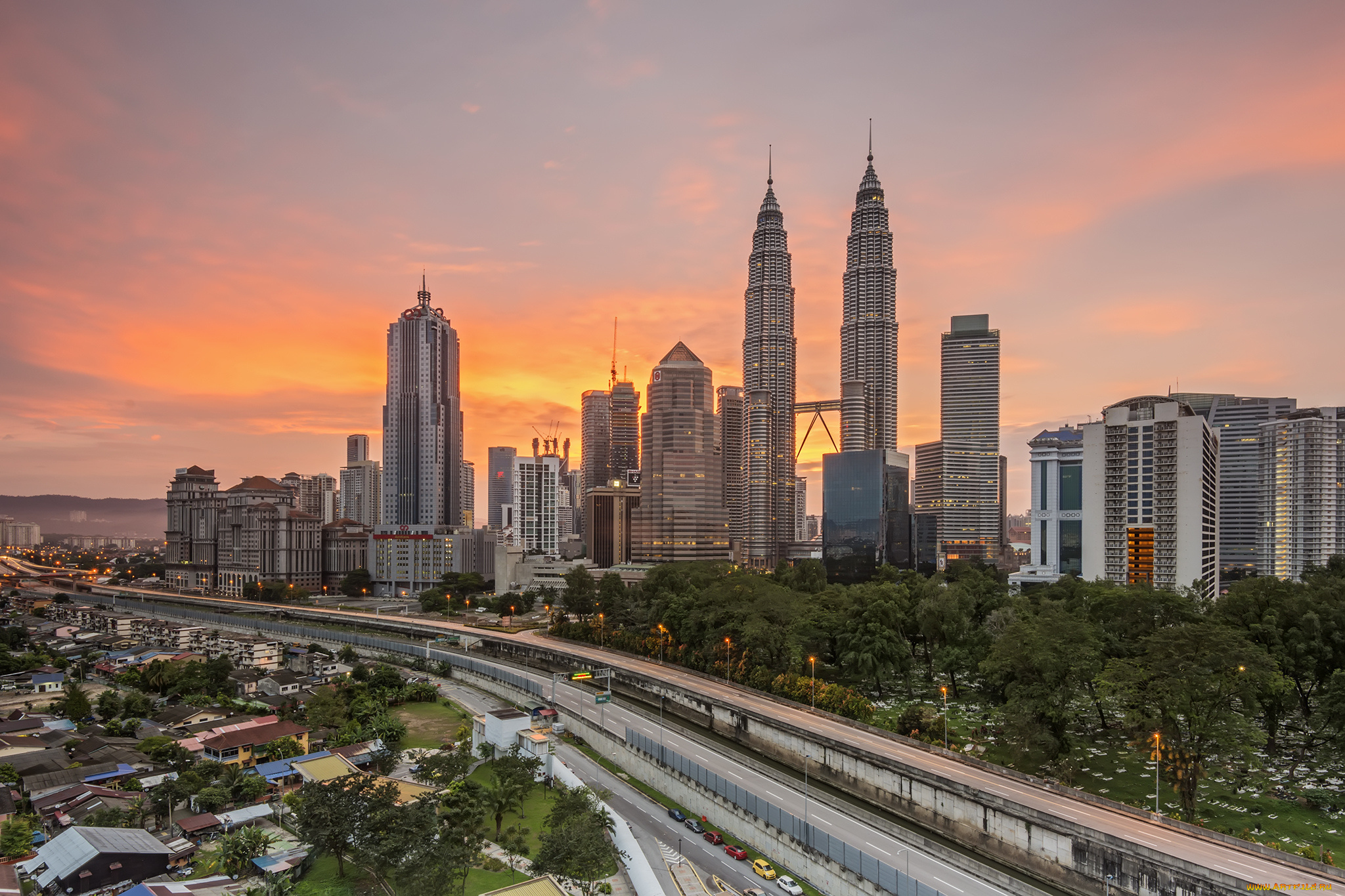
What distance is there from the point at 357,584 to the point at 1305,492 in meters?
177

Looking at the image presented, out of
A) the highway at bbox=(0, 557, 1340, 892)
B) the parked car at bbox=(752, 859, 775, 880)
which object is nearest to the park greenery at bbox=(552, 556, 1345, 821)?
the highway at bbox=(0, 557, 1340, 892)

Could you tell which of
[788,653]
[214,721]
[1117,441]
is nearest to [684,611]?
[788,653]

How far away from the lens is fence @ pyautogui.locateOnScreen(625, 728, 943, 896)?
98.0 feet

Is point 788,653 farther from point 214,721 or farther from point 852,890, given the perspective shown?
point 214,721

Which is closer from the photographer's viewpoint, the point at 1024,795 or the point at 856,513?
the point at 1024,795

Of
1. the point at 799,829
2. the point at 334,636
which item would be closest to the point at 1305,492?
the point at 799,829

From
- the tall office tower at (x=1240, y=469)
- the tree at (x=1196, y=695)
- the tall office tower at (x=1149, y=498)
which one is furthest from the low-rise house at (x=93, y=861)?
the tall office tower at (x=1240, y=469)

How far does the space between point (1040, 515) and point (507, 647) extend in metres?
130

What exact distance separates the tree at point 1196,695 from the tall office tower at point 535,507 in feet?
524

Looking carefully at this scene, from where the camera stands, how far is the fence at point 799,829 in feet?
98.0

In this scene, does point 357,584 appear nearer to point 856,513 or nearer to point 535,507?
point 535,507

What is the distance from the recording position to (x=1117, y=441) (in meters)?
91.4

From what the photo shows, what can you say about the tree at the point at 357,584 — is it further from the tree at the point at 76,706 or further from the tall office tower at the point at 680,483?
the tree at the point at 76,706

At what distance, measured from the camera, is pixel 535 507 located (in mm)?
192875
